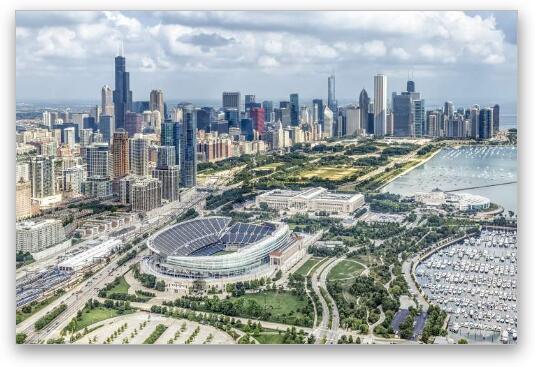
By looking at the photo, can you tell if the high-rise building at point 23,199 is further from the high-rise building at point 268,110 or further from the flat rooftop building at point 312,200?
the high-rise building at point 268,110

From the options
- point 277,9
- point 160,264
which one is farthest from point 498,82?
point 160,264

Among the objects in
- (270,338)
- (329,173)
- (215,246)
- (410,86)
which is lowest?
(270,338)

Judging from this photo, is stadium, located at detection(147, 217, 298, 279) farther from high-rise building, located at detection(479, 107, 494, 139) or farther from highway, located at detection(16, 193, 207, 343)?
Answer: high-rise building, located at detection(479, 107, 494, 139)

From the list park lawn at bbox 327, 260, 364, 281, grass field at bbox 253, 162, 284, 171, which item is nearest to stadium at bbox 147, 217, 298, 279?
park lawn at bbox 327, 260, 364, 281

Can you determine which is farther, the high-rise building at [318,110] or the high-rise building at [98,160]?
the high-rise building at [98,160]

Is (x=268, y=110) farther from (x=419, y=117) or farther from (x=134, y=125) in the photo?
(x=134, y=125)

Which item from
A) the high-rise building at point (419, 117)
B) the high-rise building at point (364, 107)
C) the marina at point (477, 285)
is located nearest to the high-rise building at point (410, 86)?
the high-rise building at point (419, 117)

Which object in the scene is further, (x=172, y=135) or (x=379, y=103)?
(x=172, y=135)

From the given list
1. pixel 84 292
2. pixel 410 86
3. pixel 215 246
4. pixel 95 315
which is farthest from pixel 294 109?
pixel 95 315
